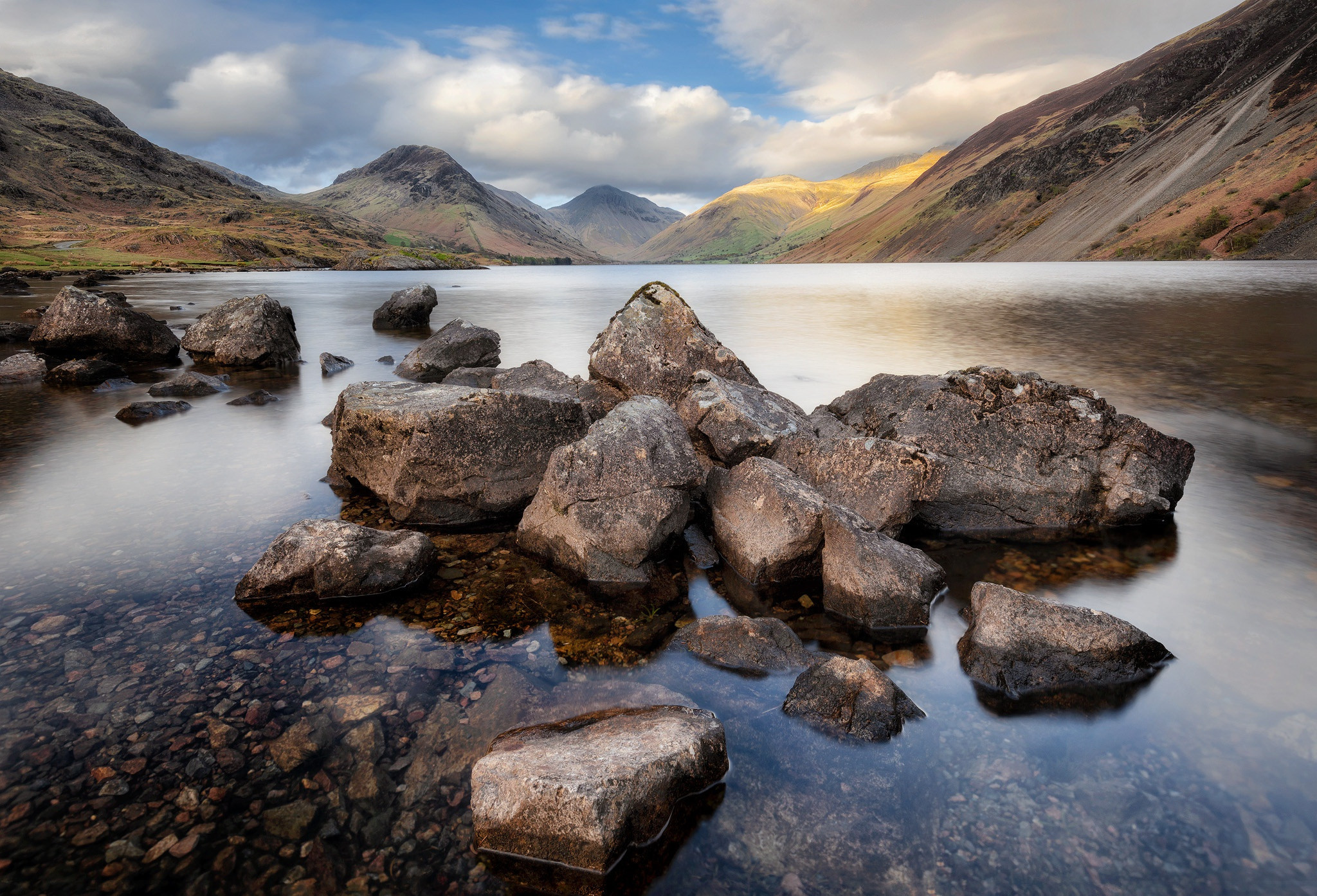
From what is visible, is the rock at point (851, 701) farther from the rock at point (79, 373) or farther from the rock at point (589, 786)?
the rock at point (79, 373)

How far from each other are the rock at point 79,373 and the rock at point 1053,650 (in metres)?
29.0

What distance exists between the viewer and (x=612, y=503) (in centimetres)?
969

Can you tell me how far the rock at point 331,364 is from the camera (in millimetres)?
26844

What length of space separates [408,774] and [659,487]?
17.4ft

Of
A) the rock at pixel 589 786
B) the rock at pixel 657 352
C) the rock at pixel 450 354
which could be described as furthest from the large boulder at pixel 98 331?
the rock at pixel 589 786

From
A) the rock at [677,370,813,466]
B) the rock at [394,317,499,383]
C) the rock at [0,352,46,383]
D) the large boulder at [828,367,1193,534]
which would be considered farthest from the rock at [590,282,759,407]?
the rock at [0,352,46,383]

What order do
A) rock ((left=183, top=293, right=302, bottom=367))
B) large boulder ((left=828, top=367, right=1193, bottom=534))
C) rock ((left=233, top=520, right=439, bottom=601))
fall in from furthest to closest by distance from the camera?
rock ((left=183, top=293, right=302, bottom=367)), large boulder ((left=828, top=367, right=1193, bottom=534)), rock ((left=233, top=520, right=439, bottom=601))

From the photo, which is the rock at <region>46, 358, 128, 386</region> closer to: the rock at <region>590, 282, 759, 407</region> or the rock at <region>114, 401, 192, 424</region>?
the rock at <region>114, 401, 192, 424</region>

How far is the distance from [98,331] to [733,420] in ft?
95.0

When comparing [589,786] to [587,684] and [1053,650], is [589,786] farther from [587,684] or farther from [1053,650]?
[1053,650]

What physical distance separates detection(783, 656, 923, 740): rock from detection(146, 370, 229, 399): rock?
22869 millimetres

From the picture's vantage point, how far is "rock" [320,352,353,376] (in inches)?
1057

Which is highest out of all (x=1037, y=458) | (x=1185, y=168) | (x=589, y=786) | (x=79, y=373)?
(x=1185, y=168)

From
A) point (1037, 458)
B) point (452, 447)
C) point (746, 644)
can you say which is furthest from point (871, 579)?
point (452, 447)
